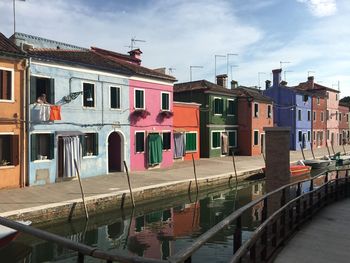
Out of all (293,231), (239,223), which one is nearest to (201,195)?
(293,231)

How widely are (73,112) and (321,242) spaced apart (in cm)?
1486

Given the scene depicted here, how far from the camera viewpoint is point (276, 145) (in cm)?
916

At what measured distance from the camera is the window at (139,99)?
931 inches

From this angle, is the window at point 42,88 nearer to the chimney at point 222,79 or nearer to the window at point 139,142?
the window at point 139,142

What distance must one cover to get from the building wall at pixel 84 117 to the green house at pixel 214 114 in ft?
35.8

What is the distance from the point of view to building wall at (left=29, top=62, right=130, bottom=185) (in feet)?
58.3

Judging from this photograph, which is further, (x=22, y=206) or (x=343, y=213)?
(x=22, y=206)

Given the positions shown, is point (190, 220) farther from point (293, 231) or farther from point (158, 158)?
point (158, 158)

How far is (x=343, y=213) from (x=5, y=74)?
13.7 metres

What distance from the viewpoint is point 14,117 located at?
16.6 m

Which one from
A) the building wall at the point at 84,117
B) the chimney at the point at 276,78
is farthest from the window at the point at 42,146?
the chimney at the point at 276,78

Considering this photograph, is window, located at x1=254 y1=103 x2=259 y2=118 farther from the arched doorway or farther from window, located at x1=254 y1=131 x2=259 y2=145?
the arched doorway

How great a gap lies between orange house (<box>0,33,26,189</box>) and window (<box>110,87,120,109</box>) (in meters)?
5.72

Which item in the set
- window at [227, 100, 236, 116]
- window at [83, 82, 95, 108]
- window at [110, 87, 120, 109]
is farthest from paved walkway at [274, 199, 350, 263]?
window at [227, 100, 236, 116]
